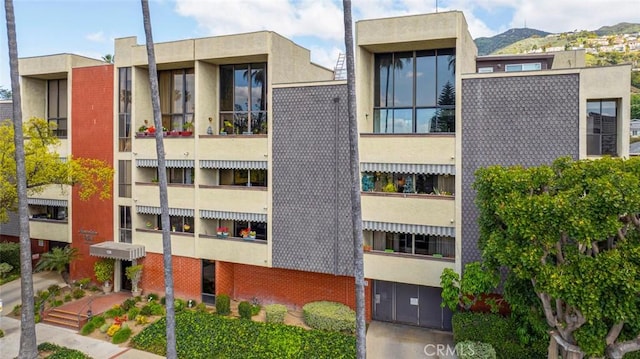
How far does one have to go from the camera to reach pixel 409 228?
682 inches

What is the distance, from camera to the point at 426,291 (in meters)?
18.4

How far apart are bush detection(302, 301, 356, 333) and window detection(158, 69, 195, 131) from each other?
12.1 metres

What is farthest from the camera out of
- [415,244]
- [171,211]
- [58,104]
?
[58,104]

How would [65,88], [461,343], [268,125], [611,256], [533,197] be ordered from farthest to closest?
1. [65,88]
2. [268,125]
3. [461,343]
4. [533,197]
5. [611,256]

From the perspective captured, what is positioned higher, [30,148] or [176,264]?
[30,148]

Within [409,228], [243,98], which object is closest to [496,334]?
[409,228]

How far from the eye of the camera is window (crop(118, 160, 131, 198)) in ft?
73.6

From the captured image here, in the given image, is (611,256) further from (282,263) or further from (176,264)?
(176,264)

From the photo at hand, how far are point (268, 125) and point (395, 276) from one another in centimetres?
923

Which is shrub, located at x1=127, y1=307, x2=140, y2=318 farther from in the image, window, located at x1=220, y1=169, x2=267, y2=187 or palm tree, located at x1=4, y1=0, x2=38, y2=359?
window, located at x1=220, y1=169, x2=267, y2=187

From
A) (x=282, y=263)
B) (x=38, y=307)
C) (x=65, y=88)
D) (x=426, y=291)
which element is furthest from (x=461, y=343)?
(x=65, y=88)

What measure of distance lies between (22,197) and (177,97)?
34.0ft

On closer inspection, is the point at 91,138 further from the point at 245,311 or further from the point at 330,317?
the point at 330,317

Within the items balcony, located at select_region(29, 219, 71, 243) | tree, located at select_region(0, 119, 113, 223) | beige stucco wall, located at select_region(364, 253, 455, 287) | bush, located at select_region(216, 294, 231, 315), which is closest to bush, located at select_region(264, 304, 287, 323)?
bush, located at select_region(216, 294, 231, 315)
